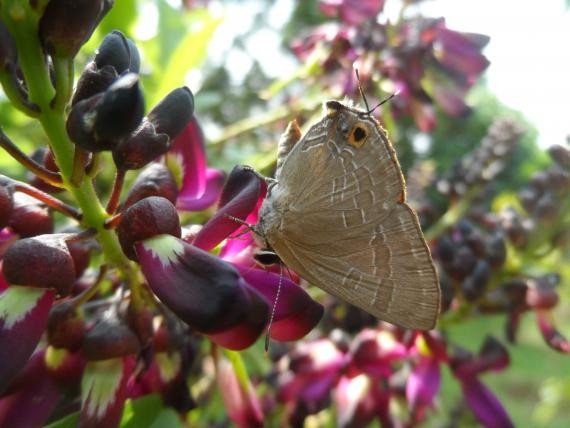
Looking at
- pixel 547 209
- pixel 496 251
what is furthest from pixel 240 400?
pixel 547 209

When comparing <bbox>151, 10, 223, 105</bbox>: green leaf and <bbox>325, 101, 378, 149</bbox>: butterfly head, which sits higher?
<bbox>325, 101, 378, 149</bbox>: butterfly head

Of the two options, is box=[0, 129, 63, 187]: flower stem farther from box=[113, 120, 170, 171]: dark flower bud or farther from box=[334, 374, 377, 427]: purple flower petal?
box=[334, 374, 377, 427]: purple flower petal

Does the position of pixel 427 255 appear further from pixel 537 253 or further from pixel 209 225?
pixel 537 253

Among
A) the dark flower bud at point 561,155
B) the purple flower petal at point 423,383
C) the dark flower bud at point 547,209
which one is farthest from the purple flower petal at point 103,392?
the dark flower bud at point 561,155

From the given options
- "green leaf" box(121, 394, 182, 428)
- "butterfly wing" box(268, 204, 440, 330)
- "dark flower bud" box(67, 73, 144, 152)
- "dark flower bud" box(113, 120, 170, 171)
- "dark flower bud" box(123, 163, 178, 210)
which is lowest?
"green leaf" box(121, 394, 182, 428)

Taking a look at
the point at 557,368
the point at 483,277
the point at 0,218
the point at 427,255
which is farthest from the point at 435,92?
the point at 0,218

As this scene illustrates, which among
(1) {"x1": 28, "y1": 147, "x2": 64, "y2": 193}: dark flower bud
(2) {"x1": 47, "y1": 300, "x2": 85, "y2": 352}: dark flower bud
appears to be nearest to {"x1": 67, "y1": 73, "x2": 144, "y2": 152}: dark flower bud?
(1) {"x1": 28, "y1": 147, "x2": 64, "y2": 193}: dark flower bud
